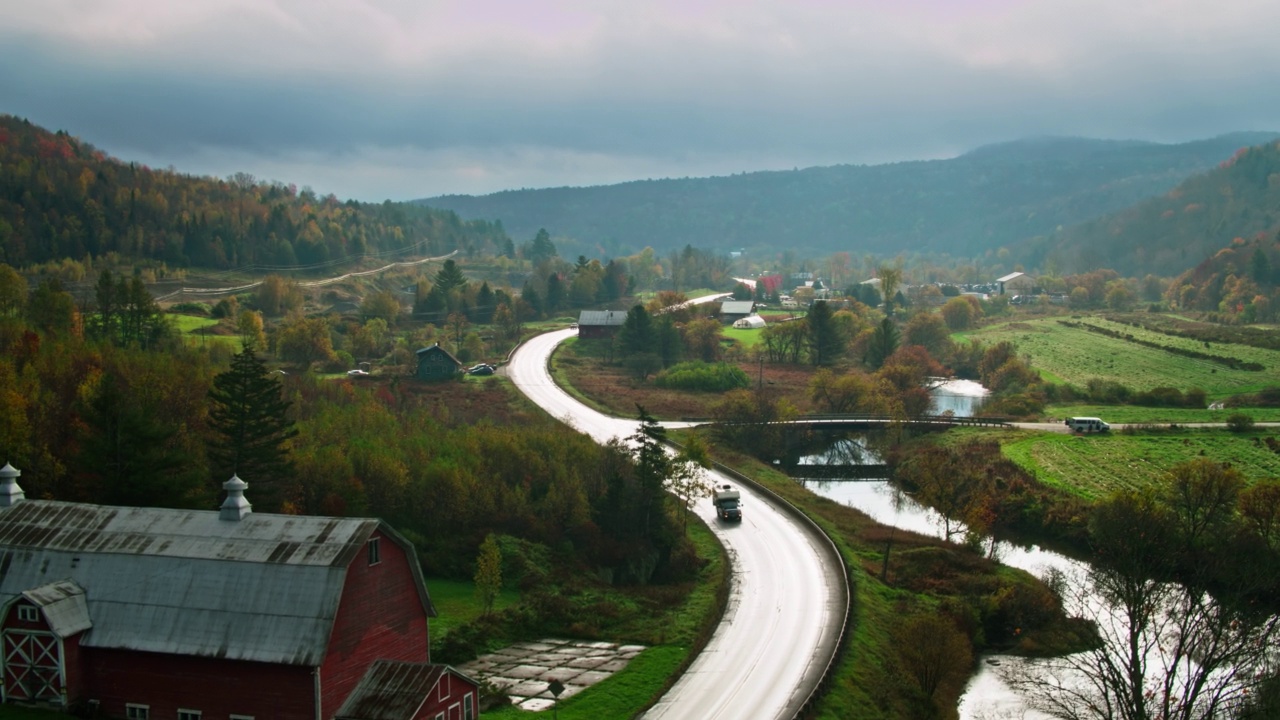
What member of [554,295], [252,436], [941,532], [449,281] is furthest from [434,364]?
[554,295]

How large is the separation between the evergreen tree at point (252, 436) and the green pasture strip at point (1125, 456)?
159ft

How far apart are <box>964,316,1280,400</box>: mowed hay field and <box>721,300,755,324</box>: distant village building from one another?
35917 millimetres

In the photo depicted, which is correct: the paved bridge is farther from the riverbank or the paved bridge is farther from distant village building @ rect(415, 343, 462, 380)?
distant village building @ rect(415, 343, 462, 380)

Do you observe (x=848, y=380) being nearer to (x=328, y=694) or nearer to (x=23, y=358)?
(x=23, y=358)

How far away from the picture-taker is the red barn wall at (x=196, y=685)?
100 ft

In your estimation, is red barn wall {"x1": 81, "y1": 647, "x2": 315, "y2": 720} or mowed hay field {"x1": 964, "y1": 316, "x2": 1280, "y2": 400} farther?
mowed hay field {"x1": 964, "y1": 316, "x2": 1280, "y2": 400}

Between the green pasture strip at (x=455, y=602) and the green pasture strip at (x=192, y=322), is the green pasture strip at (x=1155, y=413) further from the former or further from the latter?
the green pasture strip at (x=192, y=322)

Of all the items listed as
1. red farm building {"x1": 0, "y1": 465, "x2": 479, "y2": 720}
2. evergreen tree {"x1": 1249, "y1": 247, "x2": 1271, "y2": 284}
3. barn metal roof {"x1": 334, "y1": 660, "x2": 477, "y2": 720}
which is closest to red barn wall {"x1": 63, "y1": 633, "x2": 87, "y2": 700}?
red farm building {"x1": 0, "y1": 465, "x2": 479, "y2": 720}

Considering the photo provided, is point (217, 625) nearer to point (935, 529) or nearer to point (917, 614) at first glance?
point (917, 614)

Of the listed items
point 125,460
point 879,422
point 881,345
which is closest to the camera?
point 125,460

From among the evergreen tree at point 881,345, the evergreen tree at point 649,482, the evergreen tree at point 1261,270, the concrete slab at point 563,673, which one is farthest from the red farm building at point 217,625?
the evergreen tree at point 1261,270

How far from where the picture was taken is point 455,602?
151 feet

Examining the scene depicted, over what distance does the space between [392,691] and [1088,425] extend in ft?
223

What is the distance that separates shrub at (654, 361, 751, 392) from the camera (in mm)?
109625
